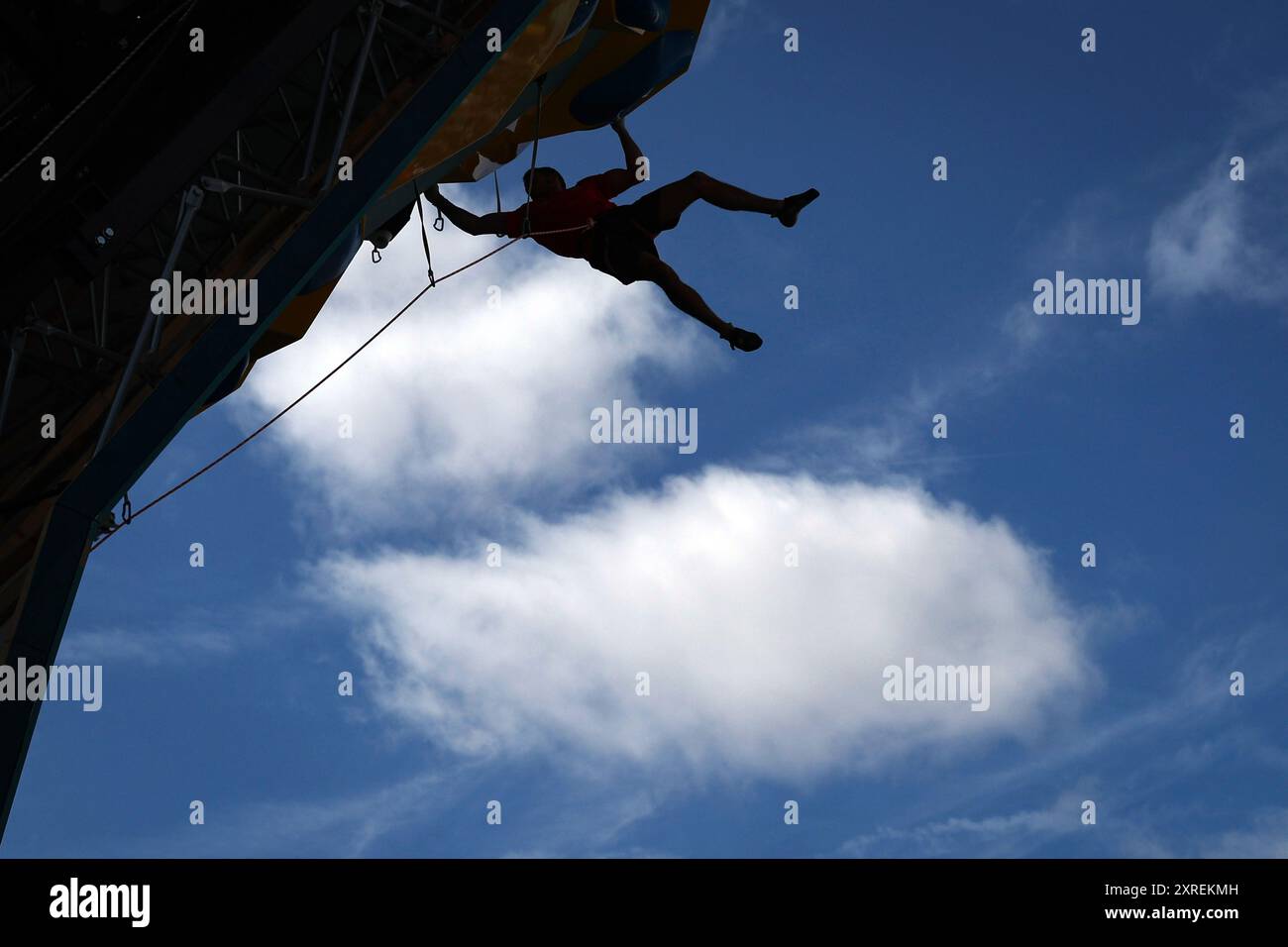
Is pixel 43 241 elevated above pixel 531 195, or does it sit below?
below

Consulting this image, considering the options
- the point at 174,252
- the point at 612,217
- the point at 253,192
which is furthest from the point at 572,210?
the point at 174,252

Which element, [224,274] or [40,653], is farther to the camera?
[224,274]

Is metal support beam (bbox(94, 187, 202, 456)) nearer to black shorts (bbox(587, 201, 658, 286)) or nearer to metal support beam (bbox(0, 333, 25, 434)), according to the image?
metal support beam (bbox(0, 333, 25, 434))

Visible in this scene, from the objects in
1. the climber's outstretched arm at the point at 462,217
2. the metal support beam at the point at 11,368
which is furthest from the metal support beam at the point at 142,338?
the climber's outstretched arm at the point at 462,217

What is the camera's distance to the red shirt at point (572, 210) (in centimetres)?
1102

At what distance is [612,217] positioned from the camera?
10945 millimetres

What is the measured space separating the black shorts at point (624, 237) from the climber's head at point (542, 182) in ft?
1.80
